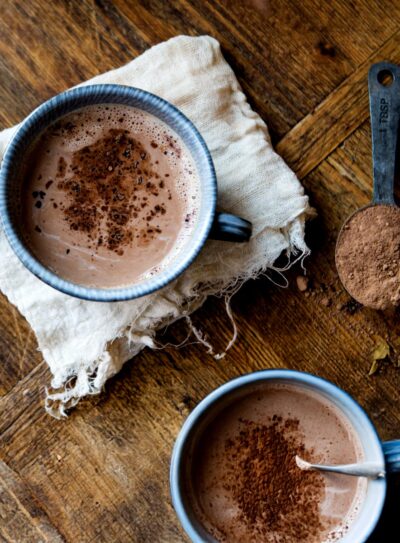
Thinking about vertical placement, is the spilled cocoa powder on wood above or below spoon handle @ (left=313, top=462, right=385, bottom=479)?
above

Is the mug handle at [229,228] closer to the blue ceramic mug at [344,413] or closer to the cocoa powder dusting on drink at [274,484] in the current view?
the blue ceramic mug at [344,413]

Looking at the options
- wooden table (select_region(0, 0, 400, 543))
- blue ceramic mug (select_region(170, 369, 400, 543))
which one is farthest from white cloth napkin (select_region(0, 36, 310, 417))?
blue ceramic mug (select_region(170, 369, 400, 543))

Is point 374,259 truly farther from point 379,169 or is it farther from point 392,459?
point 392,459

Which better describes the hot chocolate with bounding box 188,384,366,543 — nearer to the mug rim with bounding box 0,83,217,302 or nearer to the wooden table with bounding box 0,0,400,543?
the wooden table with bounding box 0,0,400,543

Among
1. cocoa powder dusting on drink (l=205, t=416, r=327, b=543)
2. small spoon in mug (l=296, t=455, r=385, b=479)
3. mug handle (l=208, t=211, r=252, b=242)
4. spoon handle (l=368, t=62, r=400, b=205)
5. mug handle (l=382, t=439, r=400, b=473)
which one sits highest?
spoon handle (l=368, t=62, r=400, b=205)

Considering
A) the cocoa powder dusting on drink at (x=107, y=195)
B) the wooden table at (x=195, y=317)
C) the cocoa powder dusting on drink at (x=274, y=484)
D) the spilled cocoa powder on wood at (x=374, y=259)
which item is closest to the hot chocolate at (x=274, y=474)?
the cocoa powder dusting on drink at (x=274, y=484)

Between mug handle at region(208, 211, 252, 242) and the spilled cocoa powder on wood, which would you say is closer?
mug handle at region(208, 211, 252, 242)

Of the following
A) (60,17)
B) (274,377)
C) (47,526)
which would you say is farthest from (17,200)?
(47,526)

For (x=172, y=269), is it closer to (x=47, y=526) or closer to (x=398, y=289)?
(x=398, y=289)
